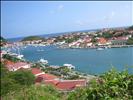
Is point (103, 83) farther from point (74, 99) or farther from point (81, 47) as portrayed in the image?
point (81, 47)

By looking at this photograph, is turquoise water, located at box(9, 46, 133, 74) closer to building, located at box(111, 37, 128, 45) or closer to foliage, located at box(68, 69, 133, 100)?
building, located at box(111, 37, 128, 45)

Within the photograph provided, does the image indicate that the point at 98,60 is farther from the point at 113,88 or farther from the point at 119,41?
the point at 113,88

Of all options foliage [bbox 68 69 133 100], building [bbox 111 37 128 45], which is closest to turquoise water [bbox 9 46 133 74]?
building [bbox 111 37 128 45]

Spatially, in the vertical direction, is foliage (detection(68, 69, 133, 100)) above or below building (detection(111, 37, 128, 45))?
above

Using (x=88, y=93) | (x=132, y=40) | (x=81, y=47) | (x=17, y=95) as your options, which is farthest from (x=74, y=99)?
(x=81, y=47)

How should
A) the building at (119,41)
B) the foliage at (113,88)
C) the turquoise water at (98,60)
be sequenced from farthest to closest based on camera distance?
the building at (119,41) < the turquoise water at (98,60) < the foliage at (113,88)

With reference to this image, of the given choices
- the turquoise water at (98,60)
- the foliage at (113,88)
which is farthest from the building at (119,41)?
the foliage at (113,88)

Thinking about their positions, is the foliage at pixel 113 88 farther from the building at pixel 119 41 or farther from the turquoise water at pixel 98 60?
the building at pixel 119 41

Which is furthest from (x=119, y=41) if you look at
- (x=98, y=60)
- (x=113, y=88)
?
(x=113, y=88)
